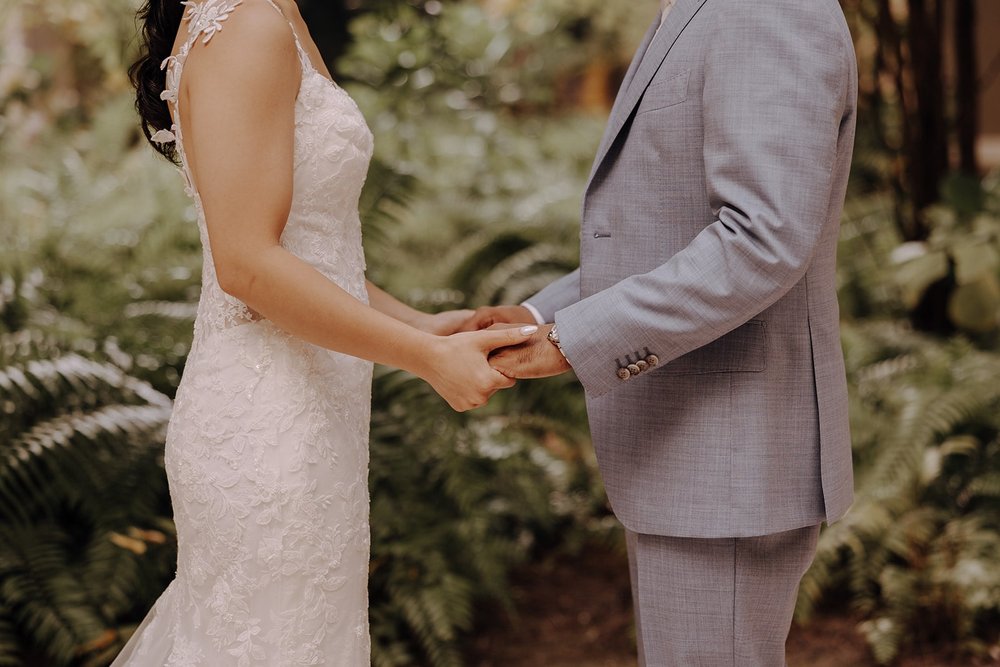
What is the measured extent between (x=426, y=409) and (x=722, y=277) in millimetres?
2336

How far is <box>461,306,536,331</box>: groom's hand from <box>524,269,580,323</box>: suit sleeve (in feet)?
0.10

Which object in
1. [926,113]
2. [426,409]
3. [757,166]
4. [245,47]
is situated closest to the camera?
[757,166]

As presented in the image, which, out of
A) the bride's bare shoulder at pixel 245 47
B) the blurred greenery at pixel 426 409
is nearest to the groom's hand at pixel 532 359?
the bride's bare shoulder at pixel 245 47

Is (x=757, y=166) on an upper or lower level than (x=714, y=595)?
Answer: upper

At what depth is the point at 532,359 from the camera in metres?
1.79

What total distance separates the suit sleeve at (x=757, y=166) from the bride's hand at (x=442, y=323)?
0.76 meters

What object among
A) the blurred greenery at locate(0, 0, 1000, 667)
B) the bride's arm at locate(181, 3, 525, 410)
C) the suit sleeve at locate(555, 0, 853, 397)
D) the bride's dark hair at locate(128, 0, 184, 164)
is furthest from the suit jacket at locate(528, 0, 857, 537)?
the blurred greenery at locate(0, 0, 1000, 667)

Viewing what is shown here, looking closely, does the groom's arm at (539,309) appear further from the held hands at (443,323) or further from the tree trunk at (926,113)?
the tree trunk at (926,113)

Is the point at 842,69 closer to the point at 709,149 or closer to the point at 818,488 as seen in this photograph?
the point at 709,149

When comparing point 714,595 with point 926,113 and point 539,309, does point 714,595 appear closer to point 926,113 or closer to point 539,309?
point 539,309

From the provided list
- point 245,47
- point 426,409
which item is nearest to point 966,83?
point 426,409

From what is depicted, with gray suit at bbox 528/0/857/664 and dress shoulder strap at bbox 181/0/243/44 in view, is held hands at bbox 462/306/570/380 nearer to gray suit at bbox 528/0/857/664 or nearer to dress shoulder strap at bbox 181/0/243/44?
gray suit at bbox 528/0/857/664

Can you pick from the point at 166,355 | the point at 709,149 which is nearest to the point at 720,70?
the point at 709,149

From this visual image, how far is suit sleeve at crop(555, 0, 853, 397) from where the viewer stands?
1.56 meters
